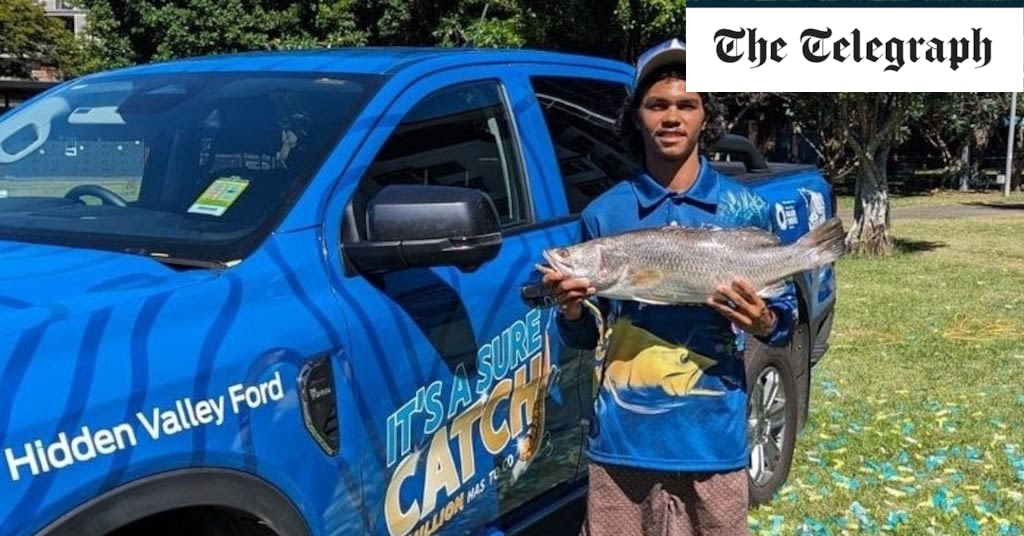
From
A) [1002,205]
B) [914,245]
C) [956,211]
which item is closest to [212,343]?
[914,245]

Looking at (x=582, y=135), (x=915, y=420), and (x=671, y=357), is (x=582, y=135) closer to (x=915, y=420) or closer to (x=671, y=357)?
(x=671, y=357)

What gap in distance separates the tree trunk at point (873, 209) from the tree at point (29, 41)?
42.6m

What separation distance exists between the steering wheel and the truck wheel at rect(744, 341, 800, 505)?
98.3 inches

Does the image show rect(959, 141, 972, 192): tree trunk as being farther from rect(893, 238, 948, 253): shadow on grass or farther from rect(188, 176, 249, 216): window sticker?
rect(188, 176, 249, 216): window sticker

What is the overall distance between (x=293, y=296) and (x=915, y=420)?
4.72 metres

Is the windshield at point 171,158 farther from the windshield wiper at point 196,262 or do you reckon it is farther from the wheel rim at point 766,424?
the wheel rim at point 766,424

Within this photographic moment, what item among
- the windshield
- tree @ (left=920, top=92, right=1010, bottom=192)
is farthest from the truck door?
tree @ (left=920, top=92, right=1010, bottom=192)

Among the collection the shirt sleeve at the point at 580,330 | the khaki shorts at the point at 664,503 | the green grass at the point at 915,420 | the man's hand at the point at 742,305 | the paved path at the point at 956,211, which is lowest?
the paved path at the point at 956,211

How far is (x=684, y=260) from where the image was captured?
248cm

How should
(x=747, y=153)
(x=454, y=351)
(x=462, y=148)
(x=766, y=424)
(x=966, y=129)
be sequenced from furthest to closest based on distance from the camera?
(x=966, y=129) < (x=747, y=153) < (x=766, y=424) < (x=462, y=148) < (x=454, y=351)

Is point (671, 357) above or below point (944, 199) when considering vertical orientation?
above

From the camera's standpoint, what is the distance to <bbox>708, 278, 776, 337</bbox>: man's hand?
97.0 inches

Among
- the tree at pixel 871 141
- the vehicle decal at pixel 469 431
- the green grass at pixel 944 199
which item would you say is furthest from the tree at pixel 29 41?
the vehicle decal at pixel 469 431

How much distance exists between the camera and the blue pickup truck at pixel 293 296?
196 cm
